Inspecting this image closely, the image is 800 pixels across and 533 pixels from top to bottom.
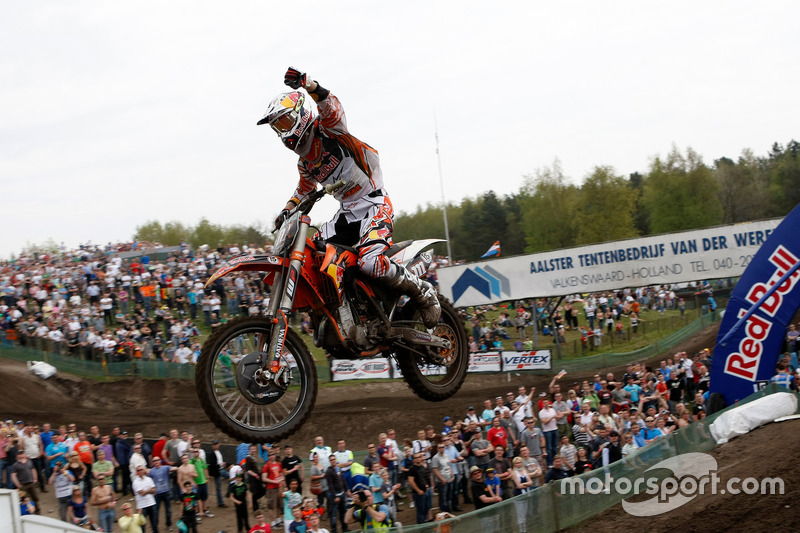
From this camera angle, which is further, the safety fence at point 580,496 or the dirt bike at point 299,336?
the safety fence at point 580,496

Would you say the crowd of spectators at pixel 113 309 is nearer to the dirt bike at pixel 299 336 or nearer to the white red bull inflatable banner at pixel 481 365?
the white red bull inflatable banner at pixel 481 365

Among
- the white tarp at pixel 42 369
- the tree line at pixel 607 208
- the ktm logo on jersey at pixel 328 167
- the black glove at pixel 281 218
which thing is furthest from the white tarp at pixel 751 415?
the tree line at pixel 607 208

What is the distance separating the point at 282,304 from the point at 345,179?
1367 millimetres

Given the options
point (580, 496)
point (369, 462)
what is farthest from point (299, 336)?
point (580, 496)

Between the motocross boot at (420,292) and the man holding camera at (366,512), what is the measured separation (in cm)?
512

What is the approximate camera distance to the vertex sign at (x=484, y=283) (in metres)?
28.0

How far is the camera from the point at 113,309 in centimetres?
2555

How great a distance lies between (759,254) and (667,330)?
14.9m

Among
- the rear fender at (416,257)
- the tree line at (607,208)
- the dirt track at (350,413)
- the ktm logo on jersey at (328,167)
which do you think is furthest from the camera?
the tree line at (607,208)

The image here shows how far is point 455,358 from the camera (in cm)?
829

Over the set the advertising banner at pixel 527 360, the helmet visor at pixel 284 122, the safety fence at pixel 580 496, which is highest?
the helmet visor at pixel 284 122

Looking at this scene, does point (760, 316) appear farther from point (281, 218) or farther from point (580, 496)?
point (281, 218)

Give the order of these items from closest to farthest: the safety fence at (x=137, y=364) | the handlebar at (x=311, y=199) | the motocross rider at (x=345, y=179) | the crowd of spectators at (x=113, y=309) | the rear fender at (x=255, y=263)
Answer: the rear fender at (x=255, y=263) < the motocross rider at (x=345, y=179) < the handlebar at (x=311, y=199) < the crowd of spectators at (x=113, y=309) < the safety fence at (x=137, y=364)

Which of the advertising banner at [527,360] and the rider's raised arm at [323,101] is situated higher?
the rider's raised arm at [323,101]
